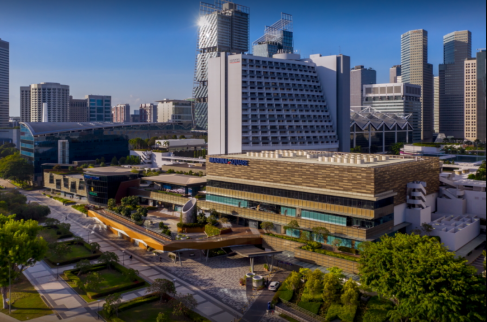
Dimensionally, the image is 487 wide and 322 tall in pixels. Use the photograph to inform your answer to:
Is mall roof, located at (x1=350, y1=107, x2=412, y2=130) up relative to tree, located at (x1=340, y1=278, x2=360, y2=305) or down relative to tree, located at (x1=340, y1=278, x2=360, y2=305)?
up

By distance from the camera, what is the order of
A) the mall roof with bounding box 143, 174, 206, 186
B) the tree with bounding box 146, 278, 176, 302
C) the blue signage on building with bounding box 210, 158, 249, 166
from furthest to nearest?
the mall roof with bounding box 143, 174, 206, 186 → the blue signage on building with bounding box 210, 158, 249, 166 → the tree with bounding box 146, 278, 176, 302

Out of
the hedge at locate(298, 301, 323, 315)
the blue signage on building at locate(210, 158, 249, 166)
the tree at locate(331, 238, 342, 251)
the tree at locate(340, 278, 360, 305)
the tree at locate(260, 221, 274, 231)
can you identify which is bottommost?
the hedge at locate(298, 301, 323, 315)

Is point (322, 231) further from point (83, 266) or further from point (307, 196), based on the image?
point (83, 266)

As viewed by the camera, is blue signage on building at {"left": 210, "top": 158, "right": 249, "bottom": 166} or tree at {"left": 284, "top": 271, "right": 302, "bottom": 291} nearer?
tree at {"left": 284, "top": 271, "right": 302, "bottom": 291}

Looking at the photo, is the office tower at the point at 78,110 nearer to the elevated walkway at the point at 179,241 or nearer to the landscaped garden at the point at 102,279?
the elevated walkway at the point at 179,241

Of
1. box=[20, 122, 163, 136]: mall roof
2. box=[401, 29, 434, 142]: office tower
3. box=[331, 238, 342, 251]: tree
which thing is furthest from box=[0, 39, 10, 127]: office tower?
box=[401, 29, 434, 142]: office tower

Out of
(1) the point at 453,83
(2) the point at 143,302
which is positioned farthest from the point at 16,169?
(1) the point at 453,83

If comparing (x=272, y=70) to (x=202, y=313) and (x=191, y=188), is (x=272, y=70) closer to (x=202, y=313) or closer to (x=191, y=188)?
(x=191, y=188)

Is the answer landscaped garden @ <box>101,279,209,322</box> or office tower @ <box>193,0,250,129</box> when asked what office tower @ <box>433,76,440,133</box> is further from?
landscaped garden @ <box>101,279,209,322</box>
